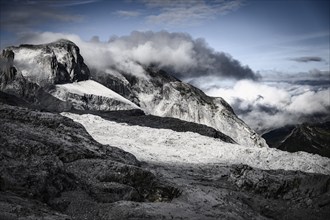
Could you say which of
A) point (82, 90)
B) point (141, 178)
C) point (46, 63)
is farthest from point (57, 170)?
point (82, 90)

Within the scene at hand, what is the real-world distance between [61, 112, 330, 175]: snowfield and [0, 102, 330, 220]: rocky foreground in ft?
31.4

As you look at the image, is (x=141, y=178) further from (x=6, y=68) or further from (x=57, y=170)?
(x=6, y=68)

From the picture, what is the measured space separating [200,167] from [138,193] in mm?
18670

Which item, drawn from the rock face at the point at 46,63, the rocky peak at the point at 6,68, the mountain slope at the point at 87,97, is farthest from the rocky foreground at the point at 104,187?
the rock face at the point at 46,63

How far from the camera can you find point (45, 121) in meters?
40.1

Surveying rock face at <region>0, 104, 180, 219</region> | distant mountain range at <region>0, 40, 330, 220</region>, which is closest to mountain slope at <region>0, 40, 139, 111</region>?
distant mountain range at <region>0, 40, 330, 220</region>

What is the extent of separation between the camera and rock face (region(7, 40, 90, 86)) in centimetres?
17700

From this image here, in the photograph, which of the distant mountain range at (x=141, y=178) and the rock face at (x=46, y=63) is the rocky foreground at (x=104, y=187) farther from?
the rock face at (x=46, y=63)

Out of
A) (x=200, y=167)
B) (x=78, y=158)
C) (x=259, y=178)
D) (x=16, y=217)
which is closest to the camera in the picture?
(x=16, y=217)

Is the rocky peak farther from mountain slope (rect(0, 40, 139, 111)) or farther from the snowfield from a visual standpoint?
the snowfield

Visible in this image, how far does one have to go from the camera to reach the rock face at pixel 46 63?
6969 inches

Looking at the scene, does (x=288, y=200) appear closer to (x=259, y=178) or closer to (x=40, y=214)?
(x=259, y=178)

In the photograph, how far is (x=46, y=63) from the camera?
179000 millimetres

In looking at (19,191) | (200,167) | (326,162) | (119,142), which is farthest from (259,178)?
(119,142)
